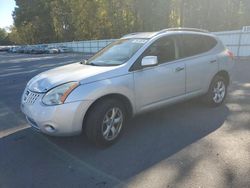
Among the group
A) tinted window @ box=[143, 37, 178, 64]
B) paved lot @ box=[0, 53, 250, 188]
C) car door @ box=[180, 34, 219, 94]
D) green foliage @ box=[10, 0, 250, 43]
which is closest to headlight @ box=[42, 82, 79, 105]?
paved lot @ box=[0, 53, 250, 188]

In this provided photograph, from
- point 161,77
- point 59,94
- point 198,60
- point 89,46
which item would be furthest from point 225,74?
point 89,46

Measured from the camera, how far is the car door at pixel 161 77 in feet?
15.1

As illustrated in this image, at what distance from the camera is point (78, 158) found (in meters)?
3.99

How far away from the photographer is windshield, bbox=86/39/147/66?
186 inches

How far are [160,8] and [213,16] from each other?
739 cm

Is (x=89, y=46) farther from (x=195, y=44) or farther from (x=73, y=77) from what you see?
(x=73, y=77)

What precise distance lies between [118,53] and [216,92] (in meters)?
2.46

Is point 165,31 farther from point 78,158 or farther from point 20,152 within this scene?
point 20,152

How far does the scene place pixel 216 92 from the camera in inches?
239

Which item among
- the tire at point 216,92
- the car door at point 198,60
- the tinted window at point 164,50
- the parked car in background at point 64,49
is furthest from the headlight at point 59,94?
the parked car in background at point 64,49

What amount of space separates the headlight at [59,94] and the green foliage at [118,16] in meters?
32.4

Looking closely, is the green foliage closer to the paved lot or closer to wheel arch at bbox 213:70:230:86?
wheel arch at bbox 213:70:230:86

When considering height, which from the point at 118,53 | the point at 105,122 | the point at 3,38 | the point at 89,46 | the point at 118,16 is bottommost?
the point at 89,46

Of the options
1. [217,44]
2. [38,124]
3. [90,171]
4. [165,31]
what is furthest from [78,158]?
[217,44]
